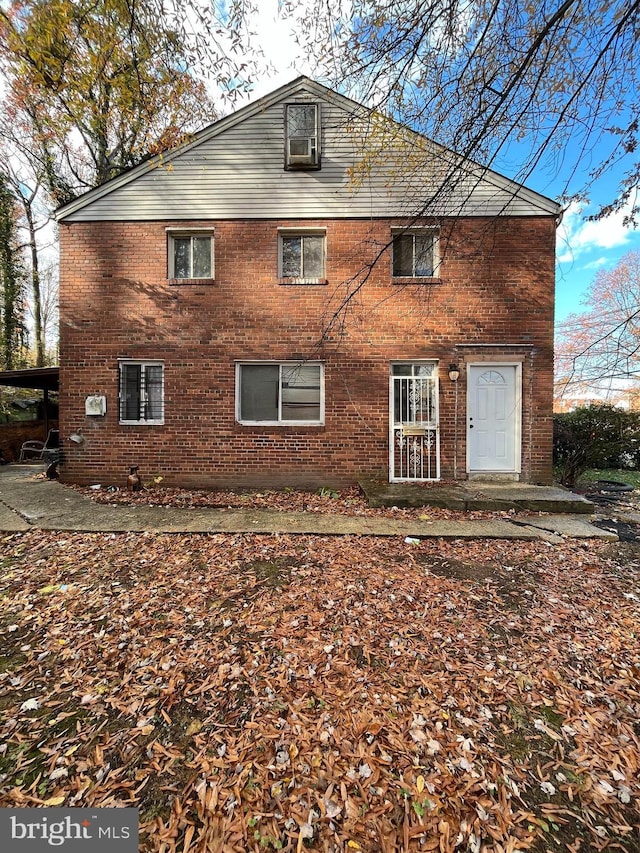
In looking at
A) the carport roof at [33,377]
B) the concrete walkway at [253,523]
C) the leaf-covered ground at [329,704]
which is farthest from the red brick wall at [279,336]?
the leaf-covered ground at [329,704]

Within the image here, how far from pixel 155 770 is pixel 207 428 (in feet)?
20.8

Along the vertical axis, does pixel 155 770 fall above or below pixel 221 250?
below

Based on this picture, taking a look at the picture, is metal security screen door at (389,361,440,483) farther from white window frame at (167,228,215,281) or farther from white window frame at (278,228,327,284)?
white window frame at (167,228,215,281)

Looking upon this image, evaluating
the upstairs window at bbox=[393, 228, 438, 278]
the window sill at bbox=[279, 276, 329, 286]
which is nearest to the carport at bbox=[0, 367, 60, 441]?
the window sill at bbox=[279, 276, 329, 286]

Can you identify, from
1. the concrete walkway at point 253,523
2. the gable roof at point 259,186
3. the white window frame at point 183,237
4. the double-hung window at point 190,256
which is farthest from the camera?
the double-hung window at point 190,256

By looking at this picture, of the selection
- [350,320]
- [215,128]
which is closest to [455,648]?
[350,320]

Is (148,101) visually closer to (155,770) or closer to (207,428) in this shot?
(207,428)

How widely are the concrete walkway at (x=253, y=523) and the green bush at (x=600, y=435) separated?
4.21 m

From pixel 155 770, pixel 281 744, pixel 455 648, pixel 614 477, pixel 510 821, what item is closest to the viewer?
pixel 510 821

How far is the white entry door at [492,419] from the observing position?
7535 mm

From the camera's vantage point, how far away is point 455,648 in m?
2.77

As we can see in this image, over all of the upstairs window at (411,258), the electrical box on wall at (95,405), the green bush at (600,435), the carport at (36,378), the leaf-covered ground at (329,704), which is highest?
the upstairs window at (411,258)

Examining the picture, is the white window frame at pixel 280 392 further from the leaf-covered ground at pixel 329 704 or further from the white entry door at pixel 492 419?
the leaf-covered ground at pixel 329 704

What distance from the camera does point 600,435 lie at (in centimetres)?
951
